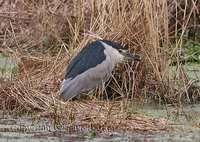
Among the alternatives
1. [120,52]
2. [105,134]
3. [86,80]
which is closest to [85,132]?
[105,134]

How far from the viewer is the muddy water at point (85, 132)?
4.90 m

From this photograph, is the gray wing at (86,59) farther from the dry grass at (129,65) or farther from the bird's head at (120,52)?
the dry grass at (129,65)

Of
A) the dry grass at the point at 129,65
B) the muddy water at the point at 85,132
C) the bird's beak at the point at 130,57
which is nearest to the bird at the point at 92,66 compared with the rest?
the bird's beak at the point at 130,57

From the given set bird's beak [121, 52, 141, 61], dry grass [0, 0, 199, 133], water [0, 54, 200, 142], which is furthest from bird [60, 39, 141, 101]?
water [0, 54, 200, 142]

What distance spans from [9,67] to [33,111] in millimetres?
1511

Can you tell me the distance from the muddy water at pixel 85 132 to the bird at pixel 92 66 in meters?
0.57

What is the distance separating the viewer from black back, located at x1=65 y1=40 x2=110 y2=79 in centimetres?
602

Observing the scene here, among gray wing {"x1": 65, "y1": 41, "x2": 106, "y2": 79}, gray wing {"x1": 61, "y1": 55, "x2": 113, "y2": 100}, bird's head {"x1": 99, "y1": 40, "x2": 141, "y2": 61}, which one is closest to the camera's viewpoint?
gray wing {"x1": 61, "y1": 55, "x2": 113, "y2": 100}

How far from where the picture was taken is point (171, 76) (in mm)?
6477

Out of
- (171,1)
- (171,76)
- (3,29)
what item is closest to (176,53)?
(171,76)

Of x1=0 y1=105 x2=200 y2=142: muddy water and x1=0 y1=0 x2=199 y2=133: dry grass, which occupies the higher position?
x1=0 y1=0 x2=199 y2=133: dry grass

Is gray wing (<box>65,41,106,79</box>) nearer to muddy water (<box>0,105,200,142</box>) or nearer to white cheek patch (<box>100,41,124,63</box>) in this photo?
white cheek patch (<box>100,41,124,63</box>)

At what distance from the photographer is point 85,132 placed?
5.10 m

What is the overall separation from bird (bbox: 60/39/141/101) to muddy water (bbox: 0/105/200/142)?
0.57m
